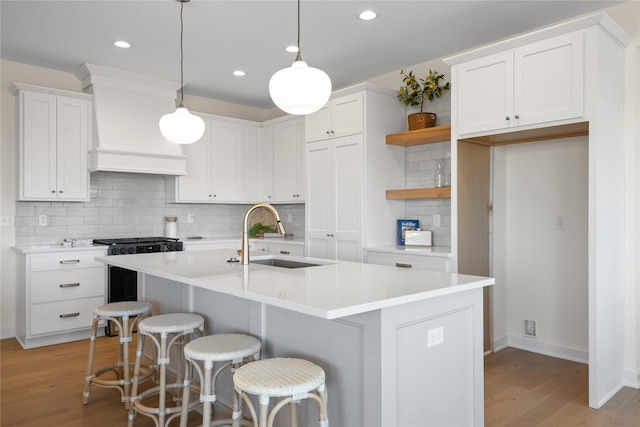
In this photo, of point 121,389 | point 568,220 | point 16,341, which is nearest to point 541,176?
point 568,220

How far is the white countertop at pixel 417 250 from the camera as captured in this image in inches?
145

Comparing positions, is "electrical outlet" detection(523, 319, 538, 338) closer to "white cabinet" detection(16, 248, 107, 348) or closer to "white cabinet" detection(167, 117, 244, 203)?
"white cabinet" detection(167, 117, 244, 203)

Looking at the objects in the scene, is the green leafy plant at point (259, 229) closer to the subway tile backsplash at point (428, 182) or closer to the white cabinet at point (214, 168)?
the white cabinet at point (214, 168)

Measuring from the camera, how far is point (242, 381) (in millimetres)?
1734

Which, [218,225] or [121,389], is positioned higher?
[218,225]

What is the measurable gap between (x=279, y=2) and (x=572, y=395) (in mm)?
3306

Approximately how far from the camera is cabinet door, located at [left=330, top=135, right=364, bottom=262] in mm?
4309

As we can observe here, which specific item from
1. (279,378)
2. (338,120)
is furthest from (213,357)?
(338,120)

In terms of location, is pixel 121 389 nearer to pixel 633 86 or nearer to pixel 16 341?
pixel 16 341

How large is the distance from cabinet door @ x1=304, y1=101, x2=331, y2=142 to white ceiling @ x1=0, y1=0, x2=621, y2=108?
1.42ft

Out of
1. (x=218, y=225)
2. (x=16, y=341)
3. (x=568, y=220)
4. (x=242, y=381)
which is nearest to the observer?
(x=242, y=381)

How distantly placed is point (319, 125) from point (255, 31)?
129 cm

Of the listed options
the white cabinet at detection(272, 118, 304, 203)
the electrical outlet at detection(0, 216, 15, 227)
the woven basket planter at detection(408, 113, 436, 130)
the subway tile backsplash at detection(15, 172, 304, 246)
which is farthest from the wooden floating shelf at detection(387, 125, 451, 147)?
the electrical outlet at detection(0, 216, 15, 227)

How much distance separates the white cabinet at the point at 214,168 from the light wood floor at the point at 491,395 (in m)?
2.10
